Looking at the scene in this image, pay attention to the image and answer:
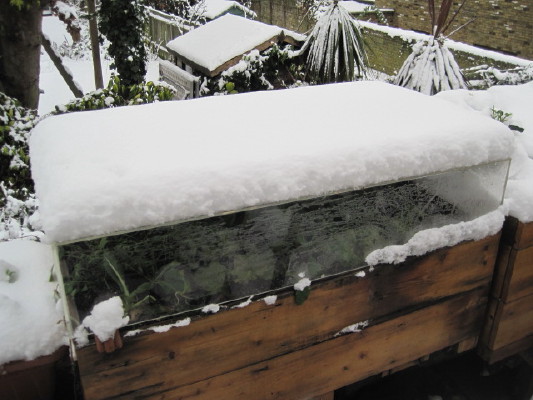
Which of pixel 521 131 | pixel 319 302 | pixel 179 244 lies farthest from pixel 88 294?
pixel 521 131

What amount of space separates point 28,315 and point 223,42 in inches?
172

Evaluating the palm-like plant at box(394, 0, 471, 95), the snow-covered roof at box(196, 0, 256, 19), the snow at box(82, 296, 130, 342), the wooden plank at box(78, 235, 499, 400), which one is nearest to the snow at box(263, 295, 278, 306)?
the wooden plank at box(78, 235, 499, 400)

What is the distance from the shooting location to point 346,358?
74.1 inches

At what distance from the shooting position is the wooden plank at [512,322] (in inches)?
82.0

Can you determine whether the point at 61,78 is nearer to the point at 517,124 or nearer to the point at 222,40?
the point at 222,40

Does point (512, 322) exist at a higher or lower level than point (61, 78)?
higher

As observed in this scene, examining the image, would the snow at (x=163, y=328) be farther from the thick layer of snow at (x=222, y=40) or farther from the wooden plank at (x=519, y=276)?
the thick layer of snow at (x=222, y=40)

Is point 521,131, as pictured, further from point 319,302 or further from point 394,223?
point 319,302

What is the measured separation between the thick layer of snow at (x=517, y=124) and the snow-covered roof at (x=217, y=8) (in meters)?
8.81

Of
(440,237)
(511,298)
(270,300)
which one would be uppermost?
(440,237)

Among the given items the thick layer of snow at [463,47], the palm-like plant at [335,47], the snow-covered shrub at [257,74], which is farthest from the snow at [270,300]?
the thick layer of snow at [463,47]

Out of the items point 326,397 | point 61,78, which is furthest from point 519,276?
point 61,78

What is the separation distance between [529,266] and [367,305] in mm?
764

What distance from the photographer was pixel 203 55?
517 cm
